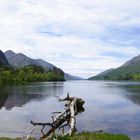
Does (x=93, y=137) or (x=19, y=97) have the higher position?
(x=19, y=97)

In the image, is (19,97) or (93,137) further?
(19,97)

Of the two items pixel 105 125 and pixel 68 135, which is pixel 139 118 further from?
pixel 68 135

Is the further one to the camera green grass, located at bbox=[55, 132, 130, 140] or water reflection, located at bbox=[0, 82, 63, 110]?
water reflection, located at bbox=[0, 82, 63, 110]

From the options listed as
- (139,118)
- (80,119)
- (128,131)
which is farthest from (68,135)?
(139,118)

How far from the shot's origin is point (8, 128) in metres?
47.1

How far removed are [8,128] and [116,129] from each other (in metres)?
13.9

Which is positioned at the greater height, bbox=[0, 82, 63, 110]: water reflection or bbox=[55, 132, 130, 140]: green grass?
bbox=[0, 82, 63, 110]: water reflection

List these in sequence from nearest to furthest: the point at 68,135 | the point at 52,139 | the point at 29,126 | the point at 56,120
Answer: the point at 52,139
the point at 68,135
the point at 56,120
the point at 29,126

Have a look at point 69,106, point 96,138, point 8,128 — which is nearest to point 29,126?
point 8,128

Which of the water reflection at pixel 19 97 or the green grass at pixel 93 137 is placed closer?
the green grass at pixel 93 137

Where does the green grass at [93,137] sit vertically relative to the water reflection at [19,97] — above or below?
below

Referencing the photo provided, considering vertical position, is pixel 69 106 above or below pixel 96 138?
above

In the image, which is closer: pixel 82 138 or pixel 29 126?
pixel 82 138

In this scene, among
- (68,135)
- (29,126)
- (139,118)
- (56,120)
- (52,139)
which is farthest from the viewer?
(139,118)
